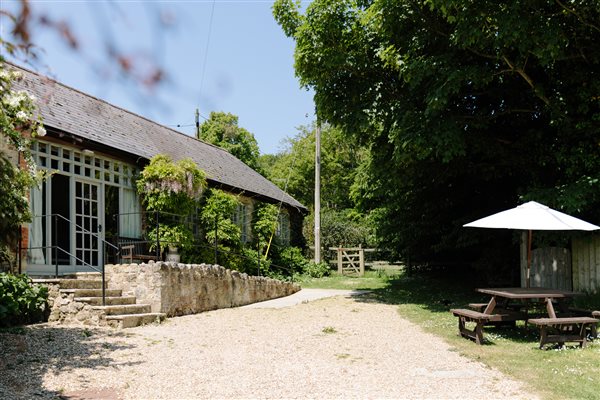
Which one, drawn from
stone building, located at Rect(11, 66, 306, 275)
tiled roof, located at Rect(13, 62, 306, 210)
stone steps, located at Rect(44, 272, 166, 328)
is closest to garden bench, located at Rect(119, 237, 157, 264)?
stone building, located at Rect(11, 66, 306, 275)

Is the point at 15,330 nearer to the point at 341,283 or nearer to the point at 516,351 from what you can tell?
the point at 516,351

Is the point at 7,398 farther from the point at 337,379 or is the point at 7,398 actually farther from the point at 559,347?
the point at 559,347

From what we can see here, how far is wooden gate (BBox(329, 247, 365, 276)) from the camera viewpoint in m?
24.4

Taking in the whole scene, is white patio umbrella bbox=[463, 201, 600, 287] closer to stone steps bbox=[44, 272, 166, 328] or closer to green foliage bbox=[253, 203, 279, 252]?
stone steps bbox=[44, 272, 166, 328]

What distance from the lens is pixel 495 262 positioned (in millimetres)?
15891

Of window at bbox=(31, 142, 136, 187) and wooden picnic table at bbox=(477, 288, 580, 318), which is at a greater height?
window at bbox=(31, 142, 136, 187)

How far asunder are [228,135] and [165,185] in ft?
78.4

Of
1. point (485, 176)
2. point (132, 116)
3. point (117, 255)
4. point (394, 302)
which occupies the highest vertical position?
point (132, 116)

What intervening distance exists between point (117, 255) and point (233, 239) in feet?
16.5

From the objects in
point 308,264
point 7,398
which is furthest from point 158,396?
point 308,264

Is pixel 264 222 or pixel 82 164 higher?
pixel 82 164

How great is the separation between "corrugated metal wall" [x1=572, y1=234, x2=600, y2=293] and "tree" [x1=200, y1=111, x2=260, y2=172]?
2667 cm

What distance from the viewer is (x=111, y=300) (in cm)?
1030

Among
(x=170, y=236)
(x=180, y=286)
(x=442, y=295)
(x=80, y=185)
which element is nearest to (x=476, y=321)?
(x=180, y=286)
